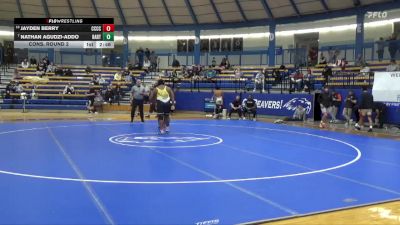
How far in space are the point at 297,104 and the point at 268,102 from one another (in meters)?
1.97

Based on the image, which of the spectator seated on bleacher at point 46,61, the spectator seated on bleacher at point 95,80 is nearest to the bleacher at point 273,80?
the spectator seated on bleacher at point 95,80

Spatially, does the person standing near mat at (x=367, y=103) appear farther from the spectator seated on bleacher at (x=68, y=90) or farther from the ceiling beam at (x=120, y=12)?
the ceiling beam at (x=120, y=12)

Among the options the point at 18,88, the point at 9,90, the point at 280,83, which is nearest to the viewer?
the point at 280,83

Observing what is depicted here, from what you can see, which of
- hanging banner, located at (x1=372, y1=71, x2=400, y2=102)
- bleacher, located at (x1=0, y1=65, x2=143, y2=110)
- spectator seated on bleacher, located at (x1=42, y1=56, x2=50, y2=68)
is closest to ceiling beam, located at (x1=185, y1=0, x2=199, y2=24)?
bleacher, located at (x1=0, y1=65, x2=143, y2=110)

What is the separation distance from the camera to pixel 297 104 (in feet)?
68.8

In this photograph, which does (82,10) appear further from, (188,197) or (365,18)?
(188,197)

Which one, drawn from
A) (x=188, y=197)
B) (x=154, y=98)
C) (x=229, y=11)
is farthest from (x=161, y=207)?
(x=229, y=11)

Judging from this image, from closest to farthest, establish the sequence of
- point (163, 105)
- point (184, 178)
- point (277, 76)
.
Answer: point (184, 178) < point (163, 105) < point (277, 76)

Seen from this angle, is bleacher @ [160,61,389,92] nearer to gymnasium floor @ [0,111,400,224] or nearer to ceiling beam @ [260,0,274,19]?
ceiling beam @ [260,0,274,19]

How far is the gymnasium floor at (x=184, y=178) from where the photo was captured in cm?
489

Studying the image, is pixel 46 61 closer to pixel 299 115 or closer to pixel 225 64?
pixel 225 64

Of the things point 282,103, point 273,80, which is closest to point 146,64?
point 273,80
